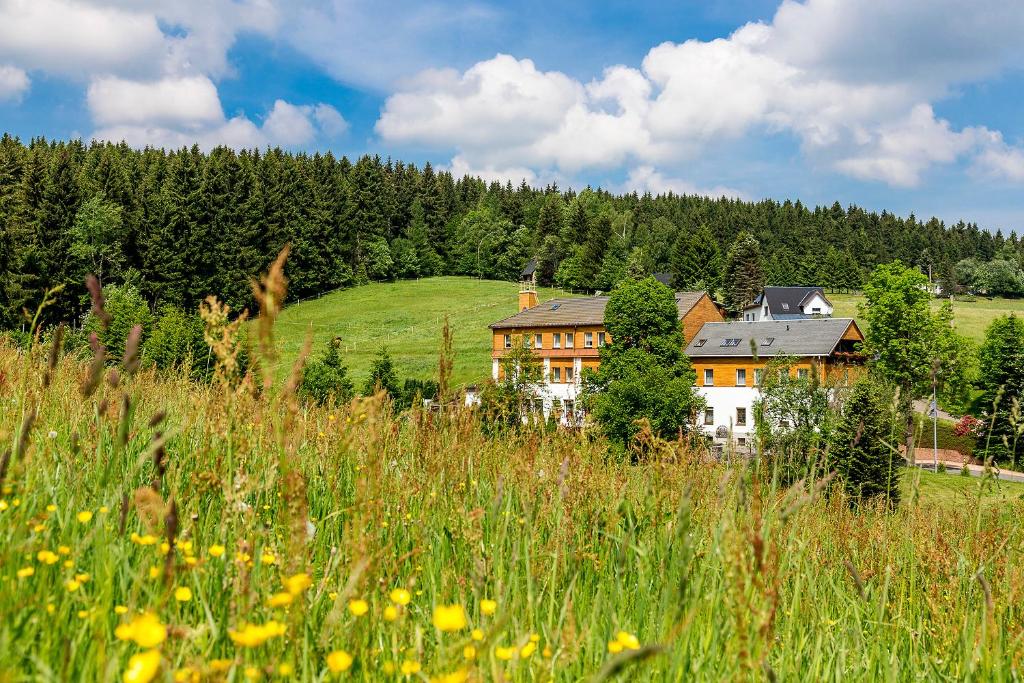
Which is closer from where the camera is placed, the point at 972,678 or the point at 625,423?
the point at 972,678

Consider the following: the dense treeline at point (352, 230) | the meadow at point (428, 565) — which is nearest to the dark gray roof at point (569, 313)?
the dense treeline at point (352, 230)

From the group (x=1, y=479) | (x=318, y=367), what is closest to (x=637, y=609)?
(x=1, y=479)

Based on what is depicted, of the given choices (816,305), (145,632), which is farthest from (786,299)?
(145,632)

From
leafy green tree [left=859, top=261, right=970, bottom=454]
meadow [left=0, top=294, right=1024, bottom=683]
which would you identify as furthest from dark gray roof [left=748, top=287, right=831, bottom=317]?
meadow [left=0, top=294, right=1024, bottom=683]

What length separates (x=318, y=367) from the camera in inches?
1825

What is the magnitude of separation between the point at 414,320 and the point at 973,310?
7528cm

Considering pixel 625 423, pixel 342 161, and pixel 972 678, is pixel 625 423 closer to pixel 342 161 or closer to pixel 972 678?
pixel 972 678

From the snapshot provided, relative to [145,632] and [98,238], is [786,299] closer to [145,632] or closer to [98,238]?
[98,238]

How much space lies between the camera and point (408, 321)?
8244 centimetres

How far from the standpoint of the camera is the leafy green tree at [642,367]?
143ft

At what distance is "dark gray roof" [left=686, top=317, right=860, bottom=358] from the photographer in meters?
51.2

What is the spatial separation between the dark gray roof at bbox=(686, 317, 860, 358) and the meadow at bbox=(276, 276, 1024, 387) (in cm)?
1937

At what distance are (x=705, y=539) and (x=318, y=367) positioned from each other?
44822 mm

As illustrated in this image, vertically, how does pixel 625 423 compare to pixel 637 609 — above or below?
below
